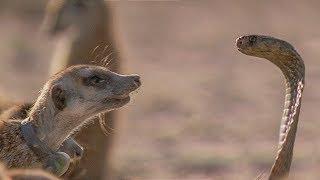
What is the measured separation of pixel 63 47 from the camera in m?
15.1

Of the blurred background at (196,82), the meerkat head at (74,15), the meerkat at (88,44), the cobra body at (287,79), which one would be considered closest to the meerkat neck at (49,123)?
the cobra body at (287,79)

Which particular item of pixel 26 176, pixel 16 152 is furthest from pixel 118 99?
pixel 26 176

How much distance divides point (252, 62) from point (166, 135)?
6389 mm

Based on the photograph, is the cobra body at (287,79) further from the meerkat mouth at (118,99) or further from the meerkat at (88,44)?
the meerkat at (88,44)

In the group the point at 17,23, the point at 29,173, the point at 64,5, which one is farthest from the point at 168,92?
the point at 29,173

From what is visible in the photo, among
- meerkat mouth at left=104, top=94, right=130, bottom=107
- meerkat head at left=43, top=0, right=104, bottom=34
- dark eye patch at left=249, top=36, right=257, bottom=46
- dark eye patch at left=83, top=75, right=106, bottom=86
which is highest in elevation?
meerkat head at left=43, top=0, right=104, bottom=34

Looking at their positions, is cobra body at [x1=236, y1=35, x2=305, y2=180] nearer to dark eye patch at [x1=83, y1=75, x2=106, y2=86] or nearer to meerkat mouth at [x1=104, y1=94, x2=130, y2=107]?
meerkat mouth at [x1=104, y1=94, x2=130, y2=107]

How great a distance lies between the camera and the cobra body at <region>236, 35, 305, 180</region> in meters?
8.12

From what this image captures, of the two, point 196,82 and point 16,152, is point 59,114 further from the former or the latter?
point 196,82

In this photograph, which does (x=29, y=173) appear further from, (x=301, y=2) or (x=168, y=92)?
(x=301, y=2)

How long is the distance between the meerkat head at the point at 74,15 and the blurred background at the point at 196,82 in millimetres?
693

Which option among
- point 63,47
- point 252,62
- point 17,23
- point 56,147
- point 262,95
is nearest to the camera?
point 56,147

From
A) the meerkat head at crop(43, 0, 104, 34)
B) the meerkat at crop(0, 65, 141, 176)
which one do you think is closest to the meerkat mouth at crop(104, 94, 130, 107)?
the meerkat at crop(0, 65, 141, 176)

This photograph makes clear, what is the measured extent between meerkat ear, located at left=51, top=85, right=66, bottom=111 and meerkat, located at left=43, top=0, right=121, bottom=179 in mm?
3031
